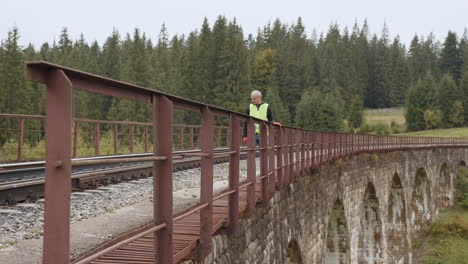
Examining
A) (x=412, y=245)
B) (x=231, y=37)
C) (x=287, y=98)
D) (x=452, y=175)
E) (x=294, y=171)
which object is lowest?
(x=412, y=245)

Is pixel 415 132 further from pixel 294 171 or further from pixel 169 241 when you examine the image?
pixel 169 241

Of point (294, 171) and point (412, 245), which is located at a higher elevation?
point (294, 171)

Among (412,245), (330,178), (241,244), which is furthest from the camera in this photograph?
(412,245)

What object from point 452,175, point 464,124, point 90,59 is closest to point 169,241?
point 452,175

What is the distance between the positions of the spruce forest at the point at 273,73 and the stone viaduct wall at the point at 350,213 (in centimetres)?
2715

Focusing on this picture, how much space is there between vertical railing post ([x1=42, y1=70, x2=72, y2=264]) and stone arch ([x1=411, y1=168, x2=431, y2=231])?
3636cm

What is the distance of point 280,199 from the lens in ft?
29.8

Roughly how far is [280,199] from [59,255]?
23.4ft

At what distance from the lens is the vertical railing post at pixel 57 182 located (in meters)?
2.17

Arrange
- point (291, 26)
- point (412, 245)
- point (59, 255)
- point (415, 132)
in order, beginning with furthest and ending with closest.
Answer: point (291, 26), point (415, 132), point (412, 245), point (59, 255)

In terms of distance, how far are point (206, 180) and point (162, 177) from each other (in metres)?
1.15

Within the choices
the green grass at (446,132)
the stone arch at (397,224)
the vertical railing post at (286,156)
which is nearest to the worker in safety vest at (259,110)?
the vertical railing post at (286,156)

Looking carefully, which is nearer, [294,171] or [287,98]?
[294,171]

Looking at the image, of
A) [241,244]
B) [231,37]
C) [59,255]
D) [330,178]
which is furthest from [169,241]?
[231,37]
